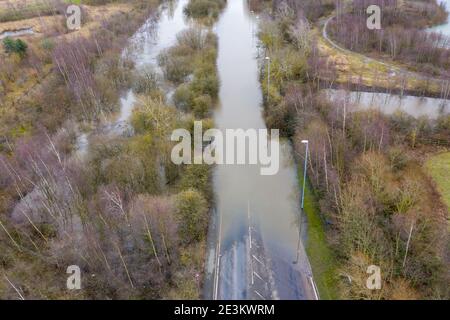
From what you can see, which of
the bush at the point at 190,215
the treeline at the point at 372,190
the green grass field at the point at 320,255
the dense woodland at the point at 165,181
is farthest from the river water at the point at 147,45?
the green grass field at the point at 320,255

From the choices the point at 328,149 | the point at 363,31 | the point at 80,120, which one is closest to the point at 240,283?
the point at 328,149

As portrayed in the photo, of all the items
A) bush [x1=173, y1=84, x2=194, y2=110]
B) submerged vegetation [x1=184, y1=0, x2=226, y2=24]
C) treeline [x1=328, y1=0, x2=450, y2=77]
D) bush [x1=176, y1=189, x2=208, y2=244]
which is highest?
submerged vegetation [x1=184, y1=0, x2=226, y2=24]

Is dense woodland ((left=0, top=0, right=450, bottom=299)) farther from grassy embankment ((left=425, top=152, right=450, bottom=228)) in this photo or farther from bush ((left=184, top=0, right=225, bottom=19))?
bush ((left=184, top=0, right=225, bottom=19))

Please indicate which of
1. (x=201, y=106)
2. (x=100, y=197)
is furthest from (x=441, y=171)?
(x=100, y=197)

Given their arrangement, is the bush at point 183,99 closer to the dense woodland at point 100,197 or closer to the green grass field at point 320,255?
the dense woodland at point 100,197

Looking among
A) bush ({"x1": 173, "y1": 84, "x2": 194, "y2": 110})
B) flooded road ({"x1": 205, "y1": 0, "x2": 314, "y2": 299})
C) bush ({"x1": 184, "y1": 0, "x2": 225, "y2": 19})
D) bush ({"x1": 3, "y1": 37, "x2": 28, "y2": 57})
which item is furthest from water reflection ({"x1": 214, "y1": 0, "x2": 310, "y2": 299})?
bush ({"x1": 184, "y1": 0, "x2": 225, "y2": 19})

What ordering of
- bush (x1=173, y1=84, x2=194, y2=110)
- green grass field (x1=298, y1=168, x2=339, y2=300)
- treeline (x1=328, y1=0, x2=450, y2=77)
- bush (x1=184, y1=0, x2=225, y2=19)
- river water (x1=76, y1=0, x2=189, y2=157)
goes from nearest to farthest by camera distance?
green grass field (x1=298, y1=168, x2=339, y2=300), river water (x1=76, y1=0, x2=189, y2=157), bush (x1=173, y1=84, x2=194, y2=110), treeline (x1=328, y1=0, x2=450, y2=77), bush (x1=184, y1=0, x2=225, y2=19)

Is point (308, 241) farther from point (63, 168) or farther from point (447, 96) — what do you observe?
point (447, 96)
